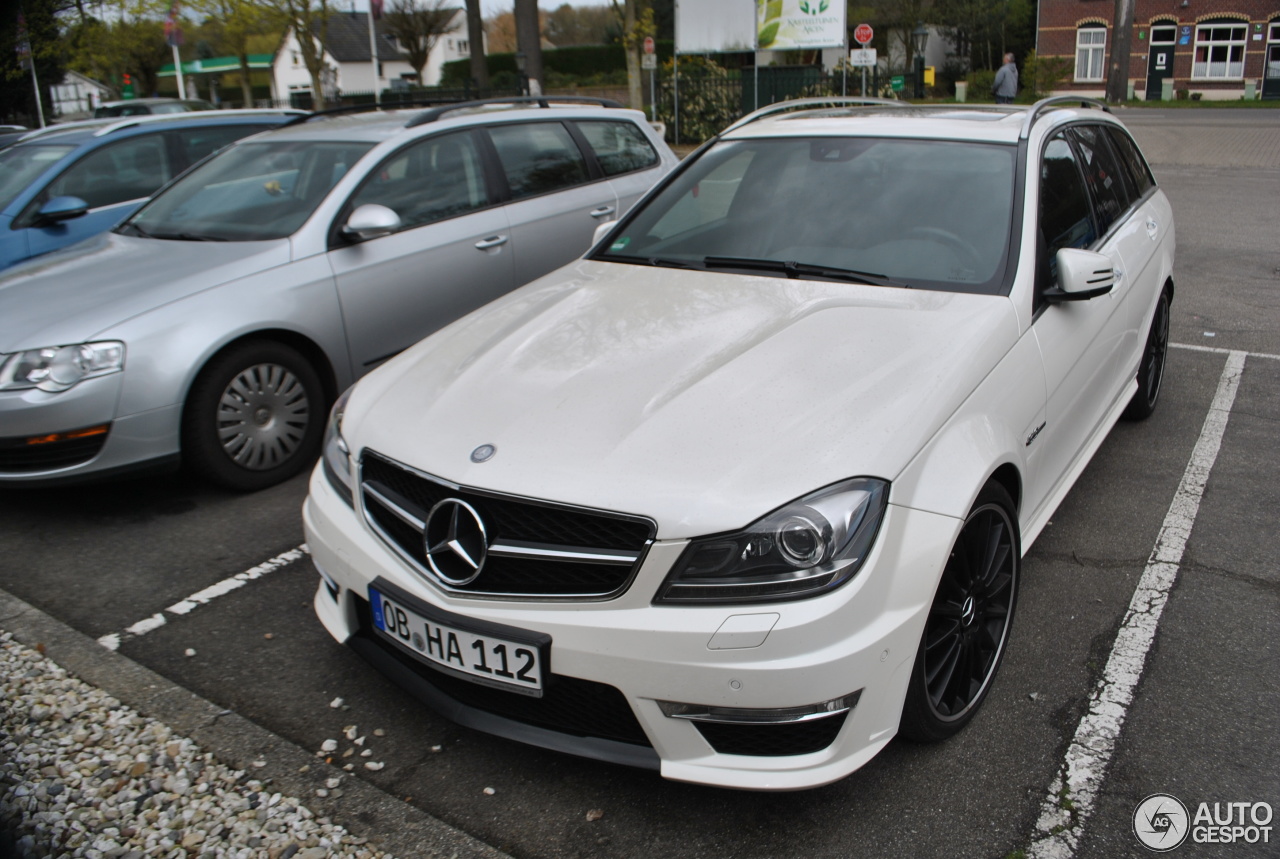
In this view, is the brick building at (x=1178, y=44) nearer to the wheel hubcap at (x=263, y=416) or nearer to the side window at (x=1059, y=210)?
the side window at (x=1059, y=210)

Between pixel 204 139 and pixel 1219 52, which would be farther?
pixel 1219 52

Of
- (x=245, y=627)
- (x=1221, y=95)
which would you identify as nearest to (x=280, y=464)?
(x=245, y=627)

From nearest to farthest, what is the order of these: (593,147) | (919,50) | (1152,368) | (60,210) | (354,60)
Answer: (1152,368)
(60,210)
(593,147)
(919,50)
(354,60)

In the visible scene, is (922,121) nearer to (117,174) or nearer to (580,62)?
(117,174)

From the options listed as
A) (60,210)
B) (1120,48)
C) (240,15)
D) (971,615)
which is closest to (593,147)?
(60,210)

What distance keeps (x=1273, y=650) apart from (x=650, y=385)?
213cm

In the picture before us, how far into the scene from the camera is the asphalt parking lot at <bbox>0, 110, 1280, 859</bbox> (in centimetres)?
241

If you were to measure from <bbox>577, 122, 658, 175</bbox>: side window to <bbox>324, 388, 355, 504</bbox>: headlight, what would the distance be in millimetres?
3662

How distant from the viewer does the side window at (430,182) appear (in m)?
4.98

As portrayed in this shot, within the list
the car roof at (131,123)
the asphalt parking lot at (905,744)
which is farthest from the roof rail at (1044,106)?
the car roof at (131,123)

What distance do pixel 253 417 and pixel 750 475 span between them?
2912 mm

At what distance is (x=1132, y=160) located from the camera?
4.91 meters

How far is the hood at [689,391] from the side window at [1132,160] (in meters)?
2.32

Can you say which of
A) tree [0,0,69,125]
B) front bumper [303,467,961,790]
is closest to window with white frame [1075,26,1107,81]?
tree [0,0,69,125]
